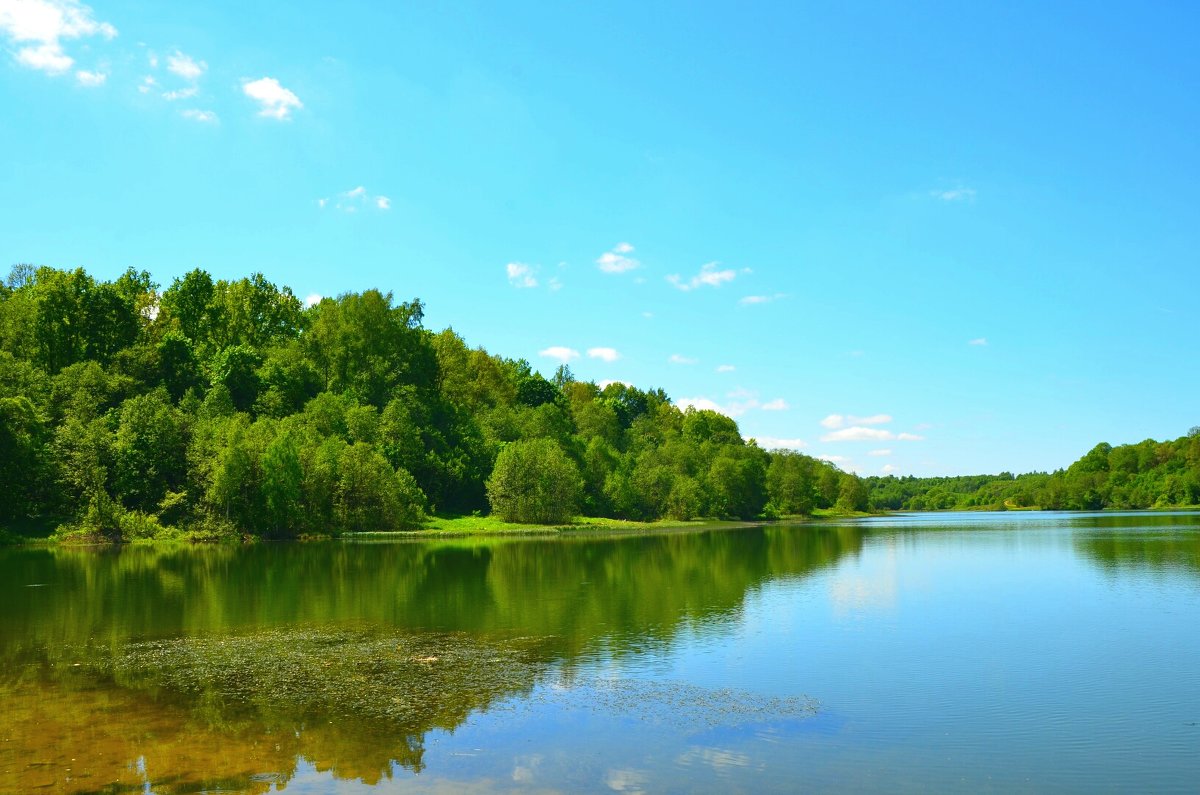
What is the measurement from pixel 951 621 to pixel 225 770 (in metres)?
24.2

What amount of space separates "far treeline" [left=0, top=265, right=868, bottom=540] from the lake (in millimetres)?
39135

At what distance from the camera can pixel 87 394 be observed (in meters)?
86.8

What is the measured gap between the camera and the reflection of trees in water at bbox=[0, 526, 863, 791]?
15.3 m

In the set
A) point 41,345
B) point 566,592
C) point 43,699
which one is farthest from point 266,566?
point 41,345

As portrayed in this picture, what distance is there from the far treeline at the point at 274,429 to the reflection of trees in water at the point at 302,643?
82.5 ft

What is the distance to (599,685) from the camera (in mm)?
19469

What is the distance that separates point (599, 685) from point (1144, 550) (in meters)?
55.1

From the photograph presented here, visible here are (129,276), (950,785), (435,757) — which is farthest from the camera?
(129,276)

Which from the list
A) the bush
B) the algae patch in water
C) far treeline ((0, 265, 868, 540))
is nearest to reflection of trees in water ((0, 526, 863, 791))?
the algae patch in water

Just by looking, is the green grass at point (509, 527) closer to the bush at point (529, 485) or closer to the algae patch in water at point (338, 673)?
the bush at point (529, 485)

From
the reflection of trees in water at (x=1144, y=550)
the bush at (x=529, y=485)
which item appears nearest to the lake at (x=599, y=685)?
the reflection of trees in water at (x=1144, y=550)

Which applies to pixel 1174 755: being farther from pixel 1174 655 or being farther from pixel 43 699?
pixel 43 699

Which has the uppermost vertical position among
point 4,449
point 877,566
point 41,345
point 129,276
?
point 129,276

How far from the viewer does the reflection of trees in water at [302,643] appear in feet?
50.3
